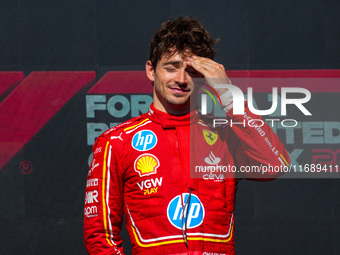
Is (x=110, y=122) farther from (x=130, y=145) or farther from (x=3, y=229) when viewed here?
(x=130, y=145)

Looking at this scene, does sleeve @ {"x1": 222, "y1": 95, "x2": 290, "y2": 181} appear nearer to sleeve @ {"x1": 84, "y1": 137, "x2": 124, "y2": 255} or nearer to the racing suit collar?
the racing suit collar

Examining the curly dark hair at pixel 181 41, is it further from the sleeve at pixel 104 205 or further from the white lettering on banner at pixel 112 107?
the white lettering on banner at pixel 112 107

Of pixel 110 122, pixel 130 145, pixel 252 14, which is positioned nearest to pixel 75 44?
pixel 110 122

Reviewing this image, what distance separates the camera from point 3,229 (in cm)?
309

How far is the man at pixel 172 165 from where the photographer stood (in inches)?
65.8

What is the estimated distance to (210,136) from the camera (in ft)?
6.20

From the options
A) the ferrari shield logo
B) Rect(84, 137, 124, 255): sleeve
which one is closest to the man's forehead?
the ferrari shield logo

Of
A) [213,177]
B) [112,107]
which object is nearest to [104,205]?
[213,177]

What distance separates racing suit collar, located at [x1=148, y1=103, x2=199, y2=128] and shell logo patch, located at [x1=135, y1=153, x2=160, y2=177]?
16 centimetres

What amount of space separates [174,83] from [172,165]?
1.08ft

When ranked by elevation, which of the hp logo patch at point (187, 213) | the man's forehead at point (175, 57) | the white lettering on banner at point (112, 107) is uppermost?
the white lettering on banner at point (112, 107)

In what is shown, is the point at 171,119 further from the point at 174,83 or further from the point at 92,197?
the point at 92,197

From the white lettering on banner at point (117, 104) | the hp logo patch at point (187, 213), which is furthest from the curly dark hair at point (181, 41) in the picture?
the white lettering on banner at point (117, 104)

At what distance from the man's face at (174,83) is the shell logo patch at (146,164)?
220mm
